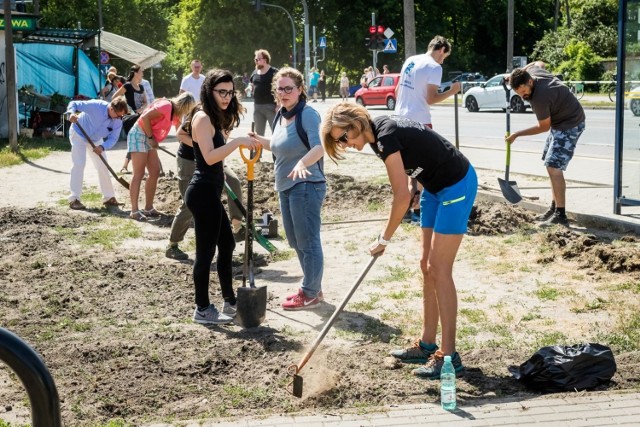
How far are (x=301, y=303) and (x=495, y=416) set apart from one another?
9.17ft

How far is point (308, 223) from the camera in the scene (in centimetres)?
731

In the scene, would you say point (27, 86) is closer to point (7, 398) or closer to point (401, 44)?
point (7, 398)

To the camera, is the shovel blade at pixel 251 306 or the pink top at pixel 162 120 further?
the pink top at pixel 162 120

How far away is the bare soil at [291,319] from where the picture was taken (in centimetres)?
534

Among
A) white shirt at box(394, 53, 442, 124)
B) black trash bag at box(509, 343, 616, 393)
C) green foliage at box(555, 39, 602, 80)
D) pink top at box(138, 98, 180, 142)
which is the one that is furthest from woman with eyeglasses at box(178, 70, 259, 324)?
green foliage at box(555, 39, 602, 80)

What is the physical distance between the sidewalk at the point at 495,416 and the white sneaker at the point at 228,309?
2.37 meters

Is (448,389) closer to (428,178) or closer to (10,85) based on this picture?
(428,178)

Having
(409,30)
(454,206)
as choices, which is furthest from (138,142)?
(409,30)

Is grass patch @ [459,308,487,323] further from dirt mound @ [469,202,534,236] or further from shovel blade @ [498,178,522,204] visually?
shovel blade @ [498,178,522,204]

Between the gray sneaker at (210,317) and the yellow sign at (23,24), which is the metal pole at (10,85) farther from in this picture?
the gray sneaker at (210,317)

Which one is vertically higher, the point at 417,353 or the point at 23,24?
the point at 23,24

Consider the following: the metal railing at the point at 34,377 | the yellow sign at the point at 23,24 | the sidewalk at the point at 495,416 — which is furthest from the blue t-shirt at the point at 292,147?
the yellow sign at the point at 23,24

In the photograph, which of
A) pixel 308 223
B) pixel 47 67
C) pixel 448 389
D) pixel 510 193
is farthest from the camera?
pixel 47 67

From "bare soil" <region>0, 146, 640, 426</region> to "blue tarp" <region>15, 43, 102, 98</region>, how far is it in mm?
15265
